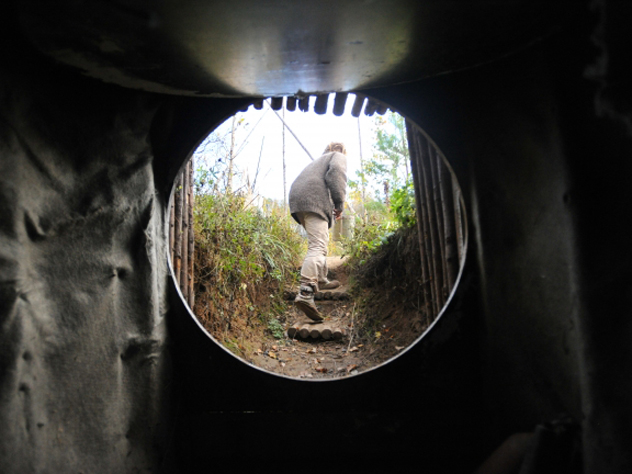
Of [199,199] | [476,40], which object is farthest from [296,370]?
[476,40]

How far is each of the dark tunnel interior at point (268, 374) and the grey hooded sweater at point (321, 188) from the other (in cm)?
318

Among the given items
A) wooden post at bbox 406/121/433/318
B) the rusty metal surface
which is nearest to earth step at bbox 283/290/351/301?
wooden post at bbox 406/121/433/318

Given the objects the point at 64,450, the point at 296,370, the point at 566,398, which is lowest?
the point at 296,370

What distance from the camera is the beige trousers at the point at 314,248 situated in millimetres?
4867

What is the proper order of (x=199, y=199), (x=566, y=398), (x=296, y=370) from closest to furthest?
(x=566, y=398) < (x=296, y=370) < (x=199, y=199)

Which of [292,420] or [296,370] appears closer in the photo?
[292,420]

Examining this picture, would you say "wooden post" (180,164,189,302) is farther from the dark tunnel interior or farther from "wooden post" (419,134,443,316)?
"wooden post" (419,134,443,316)

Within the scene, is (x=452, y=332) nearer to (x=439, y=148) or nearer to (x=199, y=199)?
(x=439, y=148)

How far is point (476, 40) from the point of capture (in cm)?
137

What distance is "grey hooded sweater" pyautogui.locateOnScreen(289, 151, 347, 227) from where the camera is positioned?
16.8ft

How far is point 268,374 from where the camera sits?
1879 mm

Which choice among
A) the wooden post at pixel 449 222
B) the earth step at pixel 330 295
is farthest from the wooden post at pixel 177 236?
the earth step at pixel 330 295

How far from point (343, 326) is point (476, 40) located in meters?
4.19

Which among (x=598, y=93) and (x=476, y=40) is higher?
(x=476, y=40)
